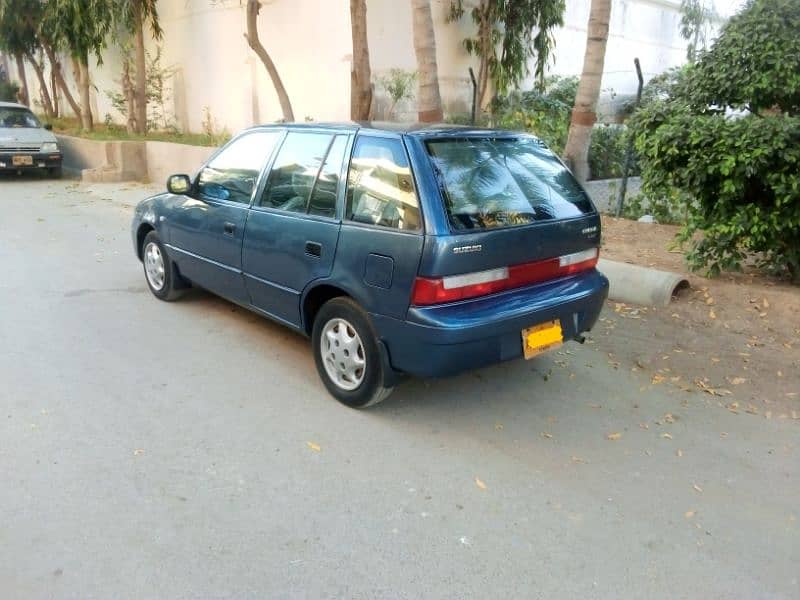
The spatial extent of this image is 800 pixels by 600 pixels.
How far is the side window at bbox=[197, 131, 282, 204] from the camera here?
4.80 metres

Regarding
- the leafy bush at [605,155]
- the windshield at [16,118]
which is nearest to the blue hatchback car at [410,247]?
the leafy bush at [605,155]

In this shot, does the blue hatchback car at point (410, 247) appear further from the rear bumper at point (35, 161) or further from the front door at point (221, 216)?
the rear bumper at point (35, 161)

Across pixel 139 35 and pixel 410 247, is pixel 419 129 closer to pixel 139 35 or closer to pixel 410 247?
pixel 410 247

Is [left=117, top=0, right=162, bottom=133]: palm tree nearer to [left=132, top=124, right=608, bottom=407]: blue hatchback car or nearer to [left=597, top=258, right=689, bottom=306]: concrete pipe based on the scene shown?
[left=132, top=124, right=608, bottom=407]: blue hatchback car

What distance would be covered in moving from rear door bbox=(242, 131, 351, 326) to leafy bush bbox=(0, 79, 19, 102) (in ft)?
87.0

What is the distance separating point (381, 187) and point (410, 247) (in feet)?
1.69

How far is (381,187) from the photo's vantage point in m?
3.83

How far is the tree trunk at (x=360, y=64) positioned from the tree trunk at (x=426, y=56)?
1.60 m

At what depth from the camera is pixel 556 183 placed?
168 inches

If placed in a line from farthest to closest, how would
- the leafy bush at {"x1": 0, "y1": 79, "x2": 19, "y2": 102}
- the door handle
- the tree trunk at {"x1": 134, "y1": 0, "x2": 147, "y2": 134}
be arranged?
the leafy bush at {"x1": 0, "y1": 79, "x2": 19, "y2": 102}, the tree trunk at {"x1": 134, "y1": 0, "x2": 147, "y2": 134}, the door handle

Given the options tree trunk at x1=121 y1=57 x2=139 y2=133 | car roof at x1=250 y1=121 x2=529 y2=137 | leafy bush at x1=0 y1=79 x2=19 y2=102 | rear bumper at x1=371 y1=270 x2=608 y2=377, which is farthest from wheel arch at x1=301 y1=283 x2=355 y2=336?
leafy bush at x1=0 y1=79 x2=19 y2=102

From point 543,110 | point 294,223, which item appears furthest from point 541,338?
point 543,110

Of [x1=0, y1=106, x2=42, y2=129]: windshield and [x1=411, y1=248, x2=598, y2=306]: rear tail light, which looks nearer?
[x1=411, y1=248, x2=598, y2=306]: rear tail light

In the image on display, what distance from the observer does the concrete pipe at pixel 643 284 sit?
19.0ft
